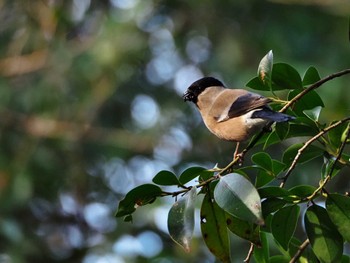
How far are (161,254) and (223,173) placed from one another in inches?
187

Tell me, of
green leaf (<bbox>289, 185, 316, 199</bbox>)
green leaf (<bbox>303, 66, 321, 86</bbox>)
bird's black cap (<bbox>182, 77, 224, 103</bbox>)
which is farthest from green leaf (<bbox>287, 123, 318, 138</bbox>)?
bird's black cap (<bbox>182, 77, 224, 103</bbox>)

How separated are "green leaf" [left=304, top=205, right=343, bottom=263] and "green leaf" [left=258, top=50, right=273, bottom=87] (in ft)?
1.14

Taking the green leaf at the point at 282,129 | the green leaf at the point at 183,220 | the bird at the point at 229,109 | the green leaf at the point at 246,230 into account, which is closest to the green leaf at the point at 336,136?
the green leaf at the point at 282,129

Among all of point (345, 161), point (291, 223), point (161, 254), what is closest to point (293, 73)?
point (345, 161)

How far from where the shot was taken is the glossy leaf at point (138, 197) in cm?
200

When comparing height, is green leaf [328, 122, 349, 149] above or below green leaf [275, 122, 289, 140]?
below

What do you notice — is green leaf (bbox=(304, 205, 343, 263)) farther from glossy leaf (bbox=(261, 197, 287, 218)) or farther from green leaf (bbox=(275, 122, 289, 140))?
green leaf (bbox=(275, 122, 289, 140))

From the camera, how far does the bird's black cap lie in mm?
3289

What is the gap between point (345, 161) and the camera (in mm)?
2105

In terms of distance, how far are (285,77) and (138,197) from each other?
48cm

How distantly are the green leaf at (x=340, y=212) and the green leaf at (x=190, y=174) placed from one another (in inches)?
12.0

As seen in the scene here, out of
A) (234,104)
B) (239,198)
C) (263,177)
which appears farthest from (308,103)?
(234,104)

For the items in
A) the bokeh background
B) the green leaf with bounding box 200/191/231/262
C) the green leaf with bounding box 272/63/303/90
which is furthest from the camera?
the bokeh background

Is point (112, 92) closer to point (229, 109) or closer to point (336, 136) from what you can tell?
point (229, 109)
